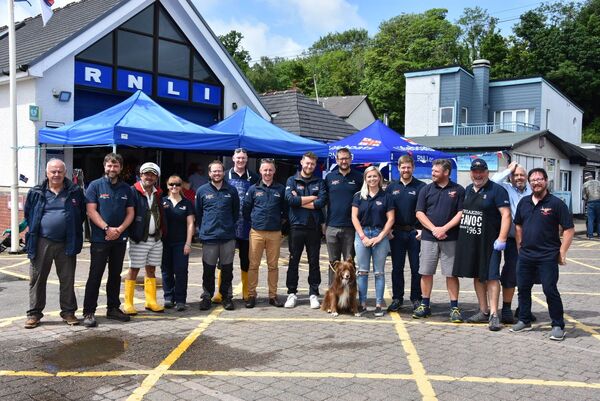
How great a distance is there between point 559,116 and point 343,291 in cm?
3481

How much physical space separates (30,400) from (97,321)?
2334mm

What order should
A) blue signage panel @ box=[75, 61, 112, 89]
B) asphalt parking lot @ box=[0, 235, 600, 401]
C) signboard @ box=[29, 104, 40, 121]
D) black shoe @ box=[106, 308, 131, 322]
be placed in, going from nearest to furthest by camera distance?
asphalt parking lot @ box=[0, 235, 600, 401] < black shoe @ box=[106, 308, 131, 322] < signboard @ box=[29, 104, 40, 121] < blue signage panel @ box=[75, 61, 112, 89]

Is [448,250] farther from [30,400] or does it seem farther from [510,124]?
[510,124]

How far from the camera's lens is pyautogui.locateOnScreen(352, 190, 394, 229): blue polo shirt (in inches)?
271

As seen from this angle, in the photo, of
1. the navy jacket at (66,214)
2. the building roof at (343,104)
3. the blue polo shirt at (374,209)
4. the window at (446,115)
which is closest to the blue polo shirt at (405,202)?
the blue polo shirt at (374,209)

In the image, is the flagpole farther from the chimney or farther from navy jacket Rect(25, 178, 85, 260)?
the chimney

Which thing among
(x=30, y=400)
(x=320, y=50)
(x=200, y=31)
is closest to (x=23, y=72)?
(x=200, y=31)

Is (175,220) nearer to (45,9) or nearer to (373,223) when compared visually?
(373,223)

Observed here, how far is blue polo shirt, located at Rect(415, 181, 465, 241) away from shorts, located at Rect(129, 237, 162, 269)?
323cm

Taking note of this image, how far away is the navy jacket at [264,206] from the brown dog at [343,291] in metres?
0.97

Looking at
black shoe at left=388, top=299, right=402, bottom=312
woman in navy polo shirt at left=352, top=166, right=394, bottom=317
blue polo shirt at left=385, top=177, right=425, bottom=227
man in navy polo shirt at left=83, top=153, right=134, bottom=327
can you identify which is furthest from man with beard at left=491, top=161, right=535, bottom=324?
man in navy polo shirt at left=83, top=153, right=134, bottom=327

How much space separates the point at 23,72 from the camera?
1245cm

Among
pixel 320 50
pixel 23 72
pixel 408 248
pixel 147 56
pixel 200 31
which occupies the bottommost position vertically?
pixel 408 248

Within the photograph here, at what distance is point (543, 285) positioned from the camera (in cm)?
613
